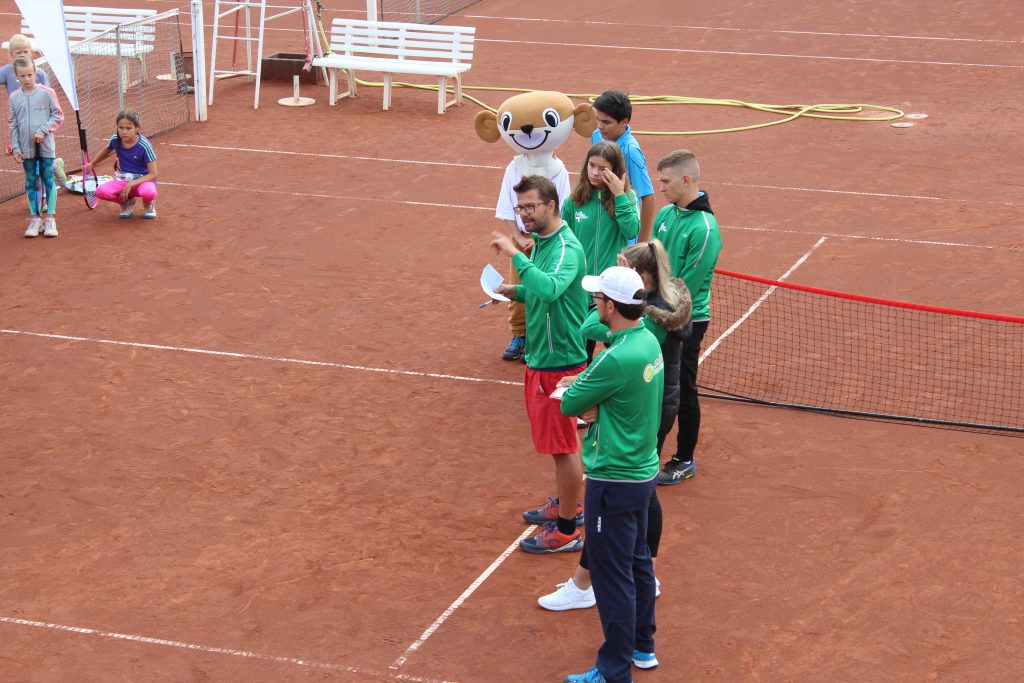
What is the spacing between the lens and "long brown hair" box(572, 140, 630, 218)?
7.38 metres

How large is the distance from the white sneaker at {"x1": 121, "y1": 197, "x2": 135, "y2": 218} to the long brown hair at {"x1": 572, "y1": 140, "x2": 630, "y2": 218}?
24.0 ft

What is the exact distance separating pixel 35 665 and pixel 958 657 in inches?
184

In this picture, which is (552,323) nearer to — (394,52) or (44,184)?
(44,184)

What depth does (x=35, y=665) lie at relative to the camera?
602 centimetres

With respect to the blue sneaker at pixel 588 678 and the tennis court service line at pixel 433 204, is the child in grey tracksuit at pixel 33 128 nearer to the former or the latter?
the tennis court service line at pixel 433 204

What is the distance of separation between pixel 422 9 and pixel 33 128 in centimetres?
1394

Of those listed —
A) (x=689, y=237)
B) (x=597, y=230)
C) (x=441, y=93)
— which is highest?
(x=689, y=237)

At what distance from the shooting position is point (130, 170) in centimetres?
1327

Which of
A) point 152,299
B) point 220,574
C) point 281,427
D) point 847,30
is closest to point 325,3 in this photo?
point 847,30

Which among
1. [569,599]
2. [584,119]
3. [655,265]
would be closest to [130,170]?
[584,119]

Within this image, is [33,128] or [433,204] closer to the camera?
[33,128]

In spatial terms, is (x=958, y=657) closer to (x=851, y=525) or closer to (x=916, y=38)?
(x=851, y=525)

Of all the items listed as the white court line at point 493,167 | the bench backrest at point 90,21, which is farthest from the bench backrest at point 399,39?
the white court line at point 493,167

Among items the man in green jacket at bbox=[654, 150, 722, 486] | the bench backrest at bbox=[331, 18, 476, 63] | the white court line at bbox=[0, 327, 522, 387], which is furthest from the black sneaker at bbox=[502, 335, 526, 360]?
the bench backrest at bbox=[331, 18, 476, 63]
